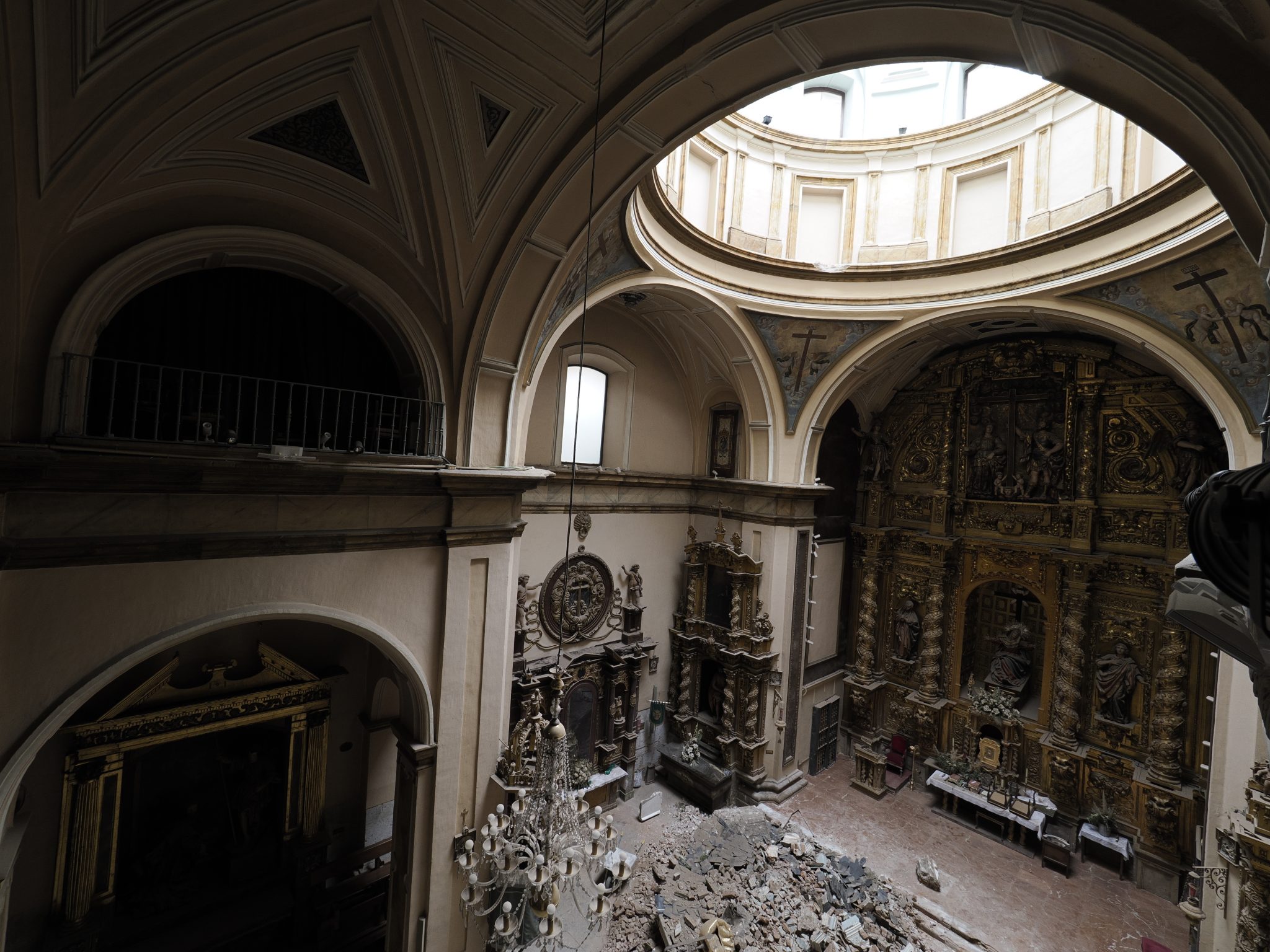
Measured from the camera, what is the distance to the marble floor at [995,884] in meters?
7.69

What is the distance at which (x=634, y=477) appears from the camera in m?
10.5

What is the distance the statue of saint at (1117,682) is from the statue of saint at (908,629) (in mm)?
2950

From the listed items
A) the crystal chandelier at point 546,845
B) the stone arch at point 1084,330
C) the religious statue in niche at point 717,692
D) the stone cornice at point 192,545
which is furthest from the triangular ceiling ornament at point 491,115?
the religious statue in niche at point 717,692

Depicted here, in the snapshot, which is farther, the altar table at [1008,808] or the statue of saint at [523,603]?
the altar table at [1008,808]

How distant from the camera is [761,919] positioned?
755 cm

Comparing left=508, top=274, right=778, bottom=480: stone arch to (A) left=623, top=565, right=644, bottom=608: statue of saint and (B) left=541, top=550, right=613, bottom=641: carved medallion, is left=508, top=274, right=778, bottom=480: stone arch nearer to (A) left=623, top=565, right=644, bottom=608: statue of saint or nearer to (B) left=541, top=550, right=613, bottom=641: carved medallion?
(A) left=623, top=565, right=644, bottom=608: statue of saint

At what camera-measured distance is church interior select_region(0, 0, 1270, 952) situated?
11.6 feet

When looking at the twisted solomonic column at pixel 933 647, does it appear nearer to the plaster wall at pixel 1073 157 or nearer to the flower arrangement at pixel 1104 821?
the flower arrangement at pixel 1104 821

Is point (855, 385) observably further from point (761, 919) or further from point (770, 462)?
point (761, 919)

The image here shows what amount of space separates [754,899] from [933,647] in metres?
6.02

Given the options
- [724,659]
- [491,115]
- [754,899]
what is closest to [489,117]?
[491,115]

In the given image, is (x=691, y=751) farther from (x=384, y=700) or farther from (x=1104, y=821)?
(x=1104, y=821)

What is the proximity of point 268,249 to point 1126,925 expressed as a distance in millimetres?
12969

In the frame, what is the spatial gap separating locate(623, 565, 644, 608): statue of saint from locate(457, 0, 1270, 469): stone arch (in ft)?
22.3
